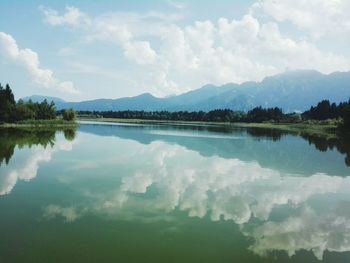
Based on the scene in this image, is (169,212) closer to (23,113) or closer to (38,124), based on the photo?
(38,124)

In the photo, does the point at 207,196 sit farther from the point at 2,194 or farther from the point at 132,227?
the point at 2,194

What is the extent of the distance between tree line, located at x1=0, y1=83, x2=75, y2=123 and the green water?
6673 cm

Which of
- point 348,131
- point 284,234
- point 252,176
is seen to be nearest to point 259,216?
point 284,234

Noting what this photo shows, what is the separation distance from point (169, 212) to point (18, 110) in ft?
311

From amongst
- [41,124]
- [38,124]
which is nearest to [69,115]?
[41,124]

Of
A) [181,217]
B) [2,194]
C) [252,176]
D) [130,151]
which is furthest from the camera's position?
[130,151]

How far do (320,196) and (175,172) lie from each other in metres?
12.0

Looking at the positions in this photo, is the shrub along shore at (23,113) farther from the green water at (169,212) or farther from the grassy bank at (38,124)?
the green water at (169,212)

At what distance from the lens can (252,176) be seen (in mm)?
32719

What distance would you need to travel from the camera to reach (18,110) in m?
105

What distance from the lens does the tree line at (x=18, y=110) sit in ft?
324

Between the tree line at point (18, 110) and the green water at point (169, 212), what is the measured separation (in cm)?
6673

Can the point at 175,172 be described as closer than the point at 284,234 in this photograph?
No

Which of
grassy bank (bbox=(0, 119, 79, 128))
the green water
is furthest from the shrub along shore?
the green water
